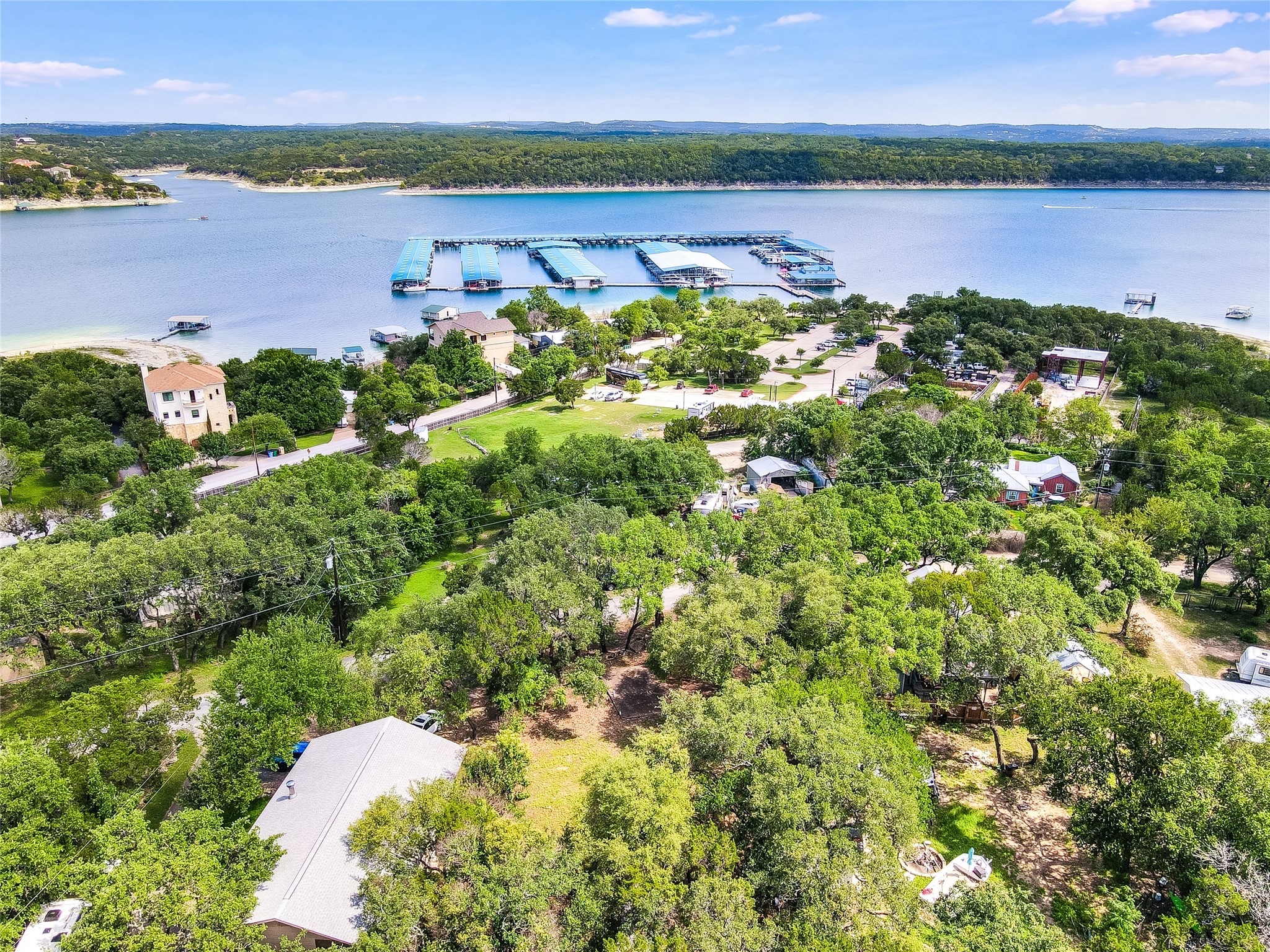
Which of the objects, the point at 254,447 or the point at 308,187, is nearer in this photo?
the point at 254,447

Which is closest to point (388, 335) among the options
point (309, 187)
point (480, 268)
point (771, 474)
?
point (480, 268)

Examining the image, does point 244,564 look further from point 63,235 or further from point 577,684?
point 63,235

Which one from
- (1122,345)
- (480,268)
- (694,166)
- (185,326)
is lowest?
(185,326)

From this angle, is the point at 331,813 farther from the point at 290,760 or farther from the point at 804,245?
the point at 804,245

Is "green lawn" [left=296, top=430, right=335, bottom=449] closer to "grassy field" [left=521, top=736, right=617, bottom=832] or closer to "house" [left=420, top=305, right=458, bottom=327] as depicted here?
"house" [left=420, top=305, right=458, bottom=327]

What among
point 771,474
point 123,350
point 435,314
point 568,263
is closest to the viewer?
point 771,474

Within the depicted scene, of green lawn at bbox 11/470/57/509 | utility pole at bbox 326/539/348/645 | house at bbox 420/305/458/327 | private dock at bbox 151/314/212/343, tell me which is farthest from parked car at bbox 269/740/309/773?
private dock at bbox 151/314/212/343

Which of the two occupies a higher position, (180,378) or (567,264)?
(567,264)

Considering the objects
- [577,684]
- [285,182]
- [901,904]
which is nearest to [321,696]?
[577,684]
